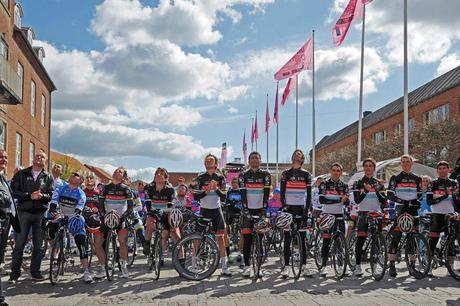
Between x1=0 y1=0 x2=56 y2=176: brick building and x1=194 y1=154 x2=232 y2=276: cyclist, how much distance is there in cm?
1486

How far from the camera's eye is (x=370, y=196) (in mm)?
9031

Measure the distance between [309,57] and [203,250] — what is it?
21.2 meters

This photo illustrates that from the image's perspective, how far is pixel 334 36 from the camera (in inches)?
867

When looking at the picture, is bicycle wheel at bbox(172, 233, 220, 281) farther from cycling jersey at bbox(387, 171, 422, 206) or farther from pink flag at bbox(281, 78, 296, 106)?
pink flag at bbox(281, 78, 296, 106)

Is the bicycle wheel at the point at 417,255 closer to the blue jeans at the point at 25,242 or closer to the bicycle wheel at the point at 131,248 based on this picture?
the bicycle wheel at the point at 131,248

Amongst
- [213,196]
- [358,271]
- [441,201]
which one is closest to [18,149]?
[213,196]

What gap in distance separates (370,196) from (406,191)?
622mm

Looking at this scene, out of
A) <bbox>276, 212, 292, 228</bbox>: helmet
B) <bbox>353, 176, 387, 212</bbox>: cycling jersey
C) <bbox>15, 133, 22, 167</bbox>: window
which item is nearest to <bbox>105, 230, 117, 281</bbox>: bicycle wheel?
<bbox>276, 212, 292, 228</bbox>: helmet

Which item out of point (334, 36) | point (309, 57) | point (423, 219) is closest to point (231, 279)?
point (423, 219)

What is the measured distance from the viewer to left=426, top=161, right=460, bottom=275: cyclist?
29.1 feet

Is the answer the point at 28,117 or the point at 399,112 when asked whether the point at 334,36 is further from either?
the point at 399,112

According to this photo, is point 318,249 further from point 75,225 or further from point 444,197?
point 75,225

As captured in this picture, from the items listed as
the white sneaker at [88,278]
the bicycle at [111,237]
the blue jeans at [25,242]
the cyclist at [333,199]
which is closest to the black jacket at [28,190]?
the blue jeans at [25,242]

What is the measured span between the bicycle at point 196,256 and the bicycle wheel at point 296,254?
1294 mm
